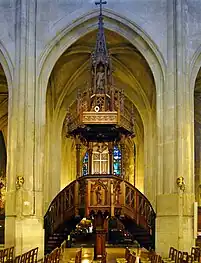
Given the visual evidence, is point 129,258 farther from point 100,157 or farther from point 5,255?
point 100,157

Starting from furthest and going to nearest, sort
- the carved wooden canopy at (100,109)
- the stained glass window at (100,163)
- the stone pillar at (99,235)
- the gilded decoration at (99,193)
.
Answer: the stained glass window at (100,163)
the stone pillar at (99,235)
the gilded decoration at (99,193)
the carved wooden canopy at (100,109)

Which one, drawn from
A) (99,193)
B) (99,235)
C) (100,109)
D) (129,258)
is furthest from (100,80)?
(129,258)

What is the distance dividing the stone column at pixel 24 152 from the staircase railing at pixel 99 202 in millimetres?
725

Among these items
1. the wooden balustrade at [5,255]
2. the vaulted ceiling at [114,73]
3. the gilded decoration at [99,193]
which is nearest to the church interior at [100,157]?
the gilded decoration at [99,193]

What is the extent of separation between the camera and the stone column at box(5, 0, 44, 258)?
808 inches

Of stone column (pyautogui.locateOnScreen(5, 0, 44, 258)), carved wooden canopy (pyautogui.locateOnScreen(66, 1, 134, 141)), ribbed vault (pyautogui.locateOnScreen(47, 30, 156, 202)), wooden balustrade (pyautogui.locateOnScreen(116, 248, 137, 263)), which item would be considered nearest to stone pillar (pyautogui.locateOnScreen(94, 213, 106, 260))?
stone column (pyautogui.locateOnScreen(5, 0, 44, 258))

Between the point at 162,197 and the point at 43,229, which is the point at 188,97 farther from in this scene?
the point at 43,229

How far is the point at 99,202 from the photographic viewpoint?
59.8 ft

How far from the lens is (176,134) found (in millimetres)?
21125

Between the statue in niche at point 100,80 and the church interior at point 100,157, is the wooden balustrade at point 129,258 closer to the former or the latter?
the church interior at point 100,157

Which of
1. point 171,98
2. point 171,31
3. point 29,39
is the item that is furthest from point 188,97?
point 29,39

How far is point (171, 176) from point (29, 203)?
4.90 metres

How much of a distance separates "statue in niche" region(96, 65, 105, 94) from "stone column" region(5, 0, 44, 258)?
10.8 feet

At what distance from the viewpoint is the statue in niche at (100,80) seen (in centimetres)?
1891
